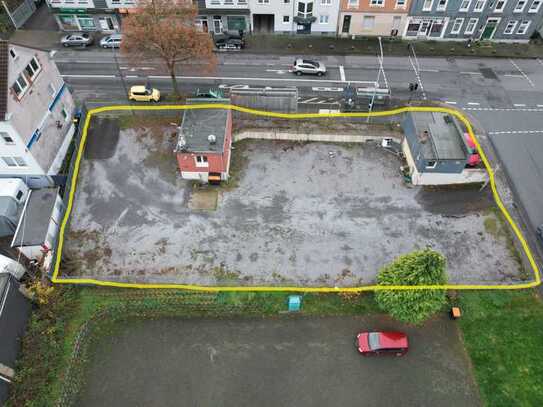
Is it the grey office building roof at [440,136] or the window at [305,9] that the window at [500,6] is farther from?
the window at [305,9]

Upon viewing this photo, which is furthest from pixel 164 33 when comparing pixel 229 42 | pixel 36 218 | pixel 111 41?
pixel 36 218

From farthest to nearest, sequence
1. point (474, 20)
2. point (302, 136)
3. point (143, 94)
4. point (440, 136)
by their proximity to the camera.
A: point (474, 20) → point (143, 94) → point (302, 136) → point (440, 136)

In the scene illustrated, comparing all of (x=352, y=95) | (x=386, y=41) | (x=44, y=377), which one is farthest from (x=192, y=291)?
(x=386, y=41)

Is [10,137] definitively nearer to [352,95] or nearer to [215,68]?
[215,68]

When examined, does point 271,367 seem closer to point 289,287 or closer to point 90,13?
point 289,287

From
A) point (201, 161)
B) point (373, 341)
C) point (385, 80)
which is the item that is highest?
point (201, 161)

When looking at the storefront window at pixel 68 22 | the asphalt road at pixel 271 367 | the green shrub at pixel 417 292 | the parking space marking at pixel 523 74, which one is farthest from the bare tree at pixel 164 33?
the parking space marking at pixel 523 74
